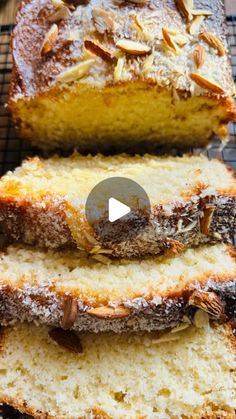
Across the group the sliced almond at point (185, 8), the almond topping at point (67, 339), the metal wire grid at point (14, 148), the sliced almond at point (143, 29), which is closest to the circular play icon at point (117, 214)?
the almond topping at point (67, 339)

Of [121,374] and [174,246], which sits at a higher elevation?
[174,246]

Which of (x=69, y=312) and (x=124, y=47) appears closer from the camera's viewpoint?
(x=69, y=312)

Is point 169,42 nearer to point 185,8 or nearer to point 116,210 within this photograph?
point 185,8

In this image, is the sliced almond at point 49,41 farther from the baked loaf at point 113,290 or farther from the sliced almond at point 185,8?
the baked loaf at point 113,290

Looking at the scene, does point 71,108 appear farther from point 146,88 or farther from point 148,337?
point 148,337

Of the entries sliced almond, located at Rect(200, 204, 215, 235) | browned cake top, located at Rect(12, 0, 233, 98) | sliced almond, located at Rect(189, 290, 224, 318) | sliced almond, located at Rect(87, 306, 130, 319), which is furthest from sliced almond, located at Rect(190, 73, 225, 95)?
sliced almond, located at Rect(87, 306, 130, 319)

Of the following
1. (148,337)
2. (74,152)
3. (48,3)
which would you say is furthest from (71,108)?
(148,337)

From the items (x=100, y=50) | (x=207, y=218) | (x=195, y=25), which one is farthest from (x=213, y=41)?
(x=207, y=218)
